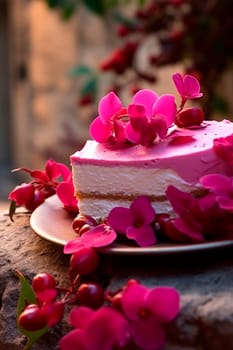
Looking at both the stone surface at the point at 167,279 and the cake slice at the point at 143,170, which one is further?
the cake slice at the point at 143,170

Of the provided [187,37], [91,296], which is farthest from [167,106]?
[187,37]

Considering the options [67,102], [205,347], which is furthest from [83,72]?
[205,347]

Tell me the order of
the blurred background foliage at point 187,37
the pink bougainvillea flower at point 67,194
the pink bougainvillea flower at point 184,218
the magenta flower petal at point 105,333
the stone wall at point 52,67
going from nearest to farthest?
the magenta flower petal at point 105,333 → the pink bougainvillea flower at point 184,218 → the pink bougainvillea flower at point 67,194 → the blurred background foliage at point 187,37 → the stone wall at point 52,67

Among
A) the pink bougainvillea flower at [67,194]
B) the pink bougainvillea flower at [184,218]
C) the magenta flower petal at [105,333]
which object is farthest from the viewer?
the pink bougainvillea flower at [67,194]

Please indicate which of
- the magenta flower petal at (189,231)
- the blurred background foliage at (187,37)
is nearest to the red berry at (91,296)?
the magenta flower petal at (189,231)

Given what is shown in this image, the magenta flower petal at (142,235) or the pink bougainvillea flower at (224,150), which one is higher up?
the pink bougainvillea flower at (224,150)

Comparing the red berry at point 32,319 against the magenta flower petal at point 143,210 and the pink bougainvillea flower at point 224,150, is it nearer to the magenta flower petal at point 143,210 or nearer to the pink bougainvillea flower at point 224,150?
the magenta flower petal at point 143,210

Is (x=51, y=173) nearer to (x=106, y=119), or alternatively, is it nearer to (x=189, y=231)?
(x=106, y=119)

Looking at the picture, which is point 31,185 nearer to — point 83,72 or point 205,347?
point 205,347
